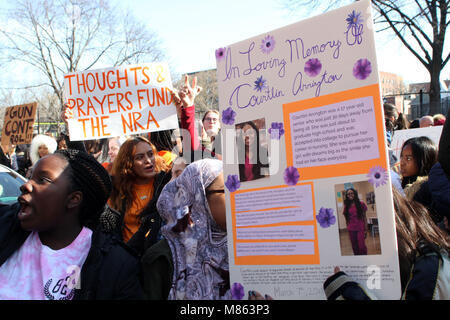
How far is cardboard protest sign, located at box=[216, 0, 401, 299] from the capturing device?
1.59 meters

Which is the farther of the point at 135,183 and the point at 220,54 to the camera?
the point at 135,183

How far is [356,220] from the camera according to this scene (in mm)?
1615

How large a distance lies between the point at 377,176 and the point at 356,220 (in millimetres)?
188

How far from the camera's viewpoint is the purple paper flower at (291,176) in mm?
1768

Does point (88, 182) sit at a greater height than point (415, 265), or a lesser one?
greater

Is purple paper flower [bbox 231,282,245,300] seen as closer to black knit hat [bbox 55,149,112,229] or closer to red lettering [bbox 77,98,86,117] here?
black knit hat [bbox 55,149,112,229]

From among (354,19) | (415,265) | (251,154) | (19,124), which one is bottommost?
(415,265)

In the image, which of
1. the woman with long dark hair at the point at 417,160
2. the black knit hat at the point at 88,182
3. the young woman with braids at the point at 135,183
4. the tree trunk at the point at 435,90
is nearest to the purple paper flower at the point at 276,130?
the black knit hat at the point at 88,182

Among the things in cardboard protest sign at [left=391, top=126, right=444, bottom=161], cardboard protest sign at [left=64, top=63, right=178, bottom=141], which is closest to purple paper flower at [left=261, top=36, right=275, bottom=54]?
cardboard protest sign at [left=64, top=63, right=178, bottom=141]

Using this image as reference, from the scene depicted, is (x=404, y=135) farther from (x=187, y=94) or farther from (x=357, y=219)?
(x=357, y=219)

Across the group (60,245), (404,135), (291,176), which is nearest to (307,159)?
(291,176)

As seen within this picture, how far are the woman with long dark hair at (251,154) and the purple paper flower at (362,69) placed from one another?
49 centimetres

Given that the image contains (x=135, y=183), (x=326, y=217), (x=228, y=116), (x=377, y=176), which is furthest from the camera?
(x=135, y=183)
